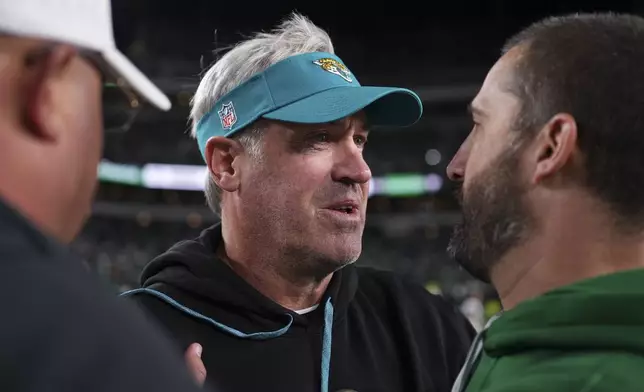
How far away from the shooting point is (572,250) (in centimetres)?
97

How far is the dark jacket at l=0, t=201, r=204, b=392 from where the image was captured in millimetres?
469

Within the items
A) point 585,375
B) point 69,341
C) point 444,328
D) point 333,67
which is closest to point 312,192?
point 333,67

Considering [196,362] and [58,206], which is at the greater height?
[58,206]

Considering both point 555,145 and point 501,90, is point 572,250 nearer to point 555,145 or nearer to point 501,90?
point 555,145

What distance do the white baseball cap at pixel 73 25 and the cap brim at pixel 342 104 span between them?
809mm

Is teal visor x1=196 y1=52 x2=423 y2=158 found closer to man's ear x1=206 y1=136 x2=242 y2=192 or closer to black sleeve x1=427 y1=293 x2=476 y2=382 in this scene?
man's ear x1=206 y1=136 x2=242 y2=192

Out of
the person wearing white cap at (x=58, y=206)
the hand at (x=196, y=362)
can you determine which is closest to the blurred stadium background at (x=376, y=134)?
the hand at (x=196, y=362)

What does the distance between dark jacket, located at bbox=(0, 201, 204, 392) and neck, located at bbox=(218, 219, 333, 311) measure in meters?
0.99

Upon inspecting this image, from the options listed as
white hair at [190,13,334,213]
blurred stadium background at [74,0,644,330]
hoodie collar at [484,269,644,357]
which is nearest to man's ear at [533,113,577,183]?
hoodie collar at [484,269,644,357]

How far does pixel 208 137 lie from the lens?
168cm

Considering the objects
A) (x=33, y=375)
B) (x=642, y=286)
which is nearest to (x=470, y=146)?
(x=642, y=286)

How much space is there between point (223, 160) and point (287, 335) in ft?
1.42

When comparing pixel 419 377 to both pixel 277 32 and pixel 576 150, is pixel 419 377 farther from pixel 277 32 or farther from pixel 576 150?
pixel 277 32

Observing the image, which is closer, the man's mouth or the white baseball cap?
the white baseball cap
